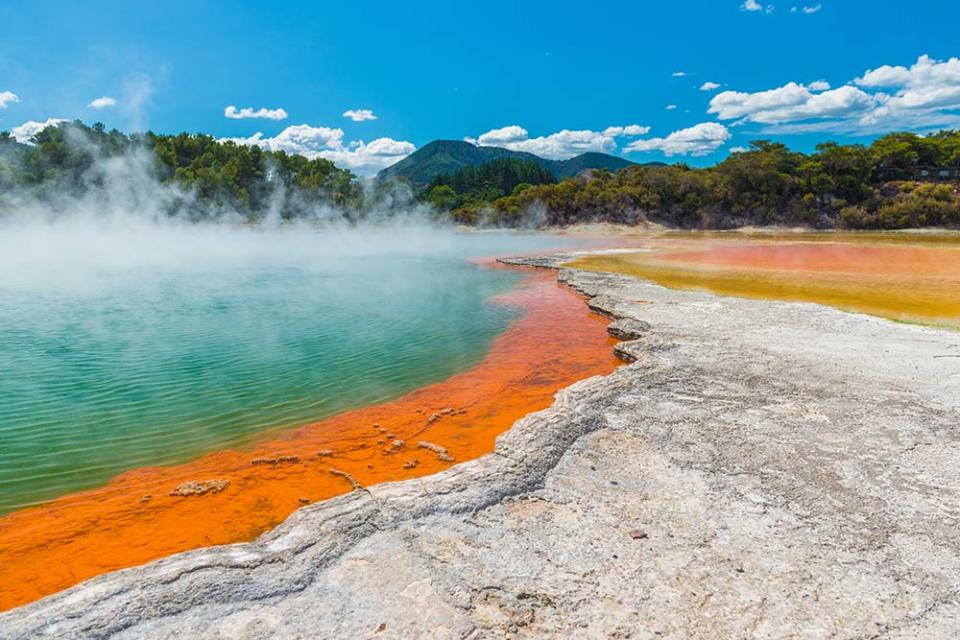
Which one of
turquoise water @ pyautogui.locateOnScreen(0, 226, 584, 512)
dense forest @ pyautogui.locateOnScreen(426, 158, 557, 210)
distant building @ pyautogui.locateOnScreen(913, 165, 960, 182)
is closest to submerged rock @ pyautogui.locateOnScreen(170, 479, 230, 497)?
turquoise water @ pyautogui.locateOnScreen(0, 226, 584, 512)

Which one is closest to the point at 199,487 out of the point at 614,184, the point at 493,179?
the point at 614,184

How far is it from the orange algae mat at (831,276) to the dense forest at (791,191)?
106ft

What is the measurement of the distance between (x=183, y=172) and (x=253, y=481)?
251 ft

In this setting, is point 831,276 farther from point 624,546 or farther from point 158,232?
point 158,232

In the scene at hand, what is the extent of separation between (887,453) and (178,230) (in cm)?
6775

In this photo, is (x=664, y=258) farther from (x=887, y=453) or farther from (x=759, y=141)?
(x=759, y=141)

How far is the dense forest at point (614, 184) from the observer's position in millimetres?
58312

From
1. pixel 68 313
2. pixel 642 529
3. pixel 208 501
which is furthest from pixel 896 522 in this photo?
pixel 68 313

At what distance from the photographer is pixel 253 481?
18.1 feet

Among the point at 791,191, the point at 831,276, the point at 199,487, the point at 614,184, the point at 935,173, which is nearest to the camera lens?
the point at 199,487

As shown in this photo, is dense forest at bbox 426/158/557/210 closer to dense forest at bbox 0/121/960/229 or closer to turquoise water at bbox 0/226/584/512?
dense forest at bbox 0/121/960/229

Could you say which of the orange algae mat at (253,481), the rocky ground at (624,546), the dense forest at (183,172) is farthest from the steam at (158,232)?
the rocky ground at (624,546)

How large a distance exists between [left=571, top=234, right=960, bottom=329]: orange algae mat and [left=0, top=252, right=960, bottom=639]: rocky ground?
7.73 metres

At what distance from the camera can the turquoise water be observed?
6414 millimetres
